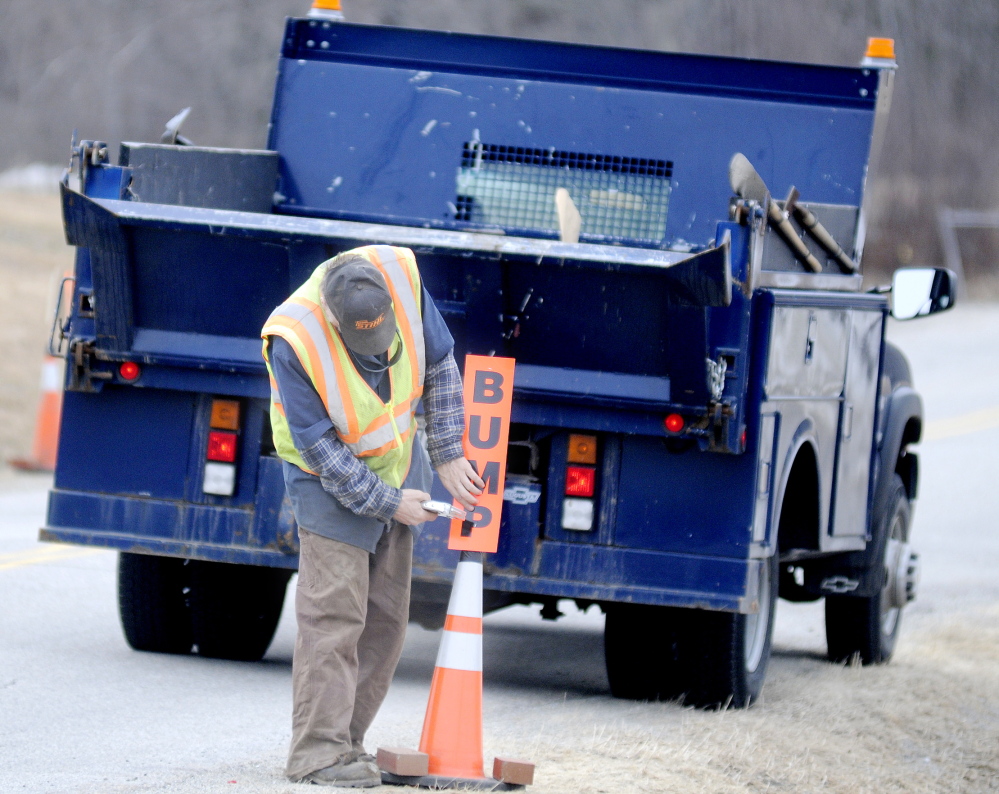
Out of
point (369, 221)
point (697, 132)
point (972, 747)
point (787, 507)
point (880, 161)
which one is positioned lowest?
point (972, 747)

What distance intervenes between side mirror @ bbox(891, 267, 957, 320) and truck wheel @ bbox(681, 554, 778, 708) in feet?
4.80

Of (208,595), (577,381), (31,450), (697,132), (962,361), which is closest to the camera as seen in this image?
(577,381)

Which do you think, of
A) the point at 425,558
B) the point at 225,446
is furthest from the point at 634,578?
the point at 225,446

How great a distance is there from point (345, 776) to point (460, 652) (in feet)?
1.69

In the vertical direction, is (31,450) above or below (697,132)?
below

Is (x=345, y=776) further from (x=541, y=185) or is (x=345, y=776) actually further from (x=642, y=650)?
(x=541, y=185)

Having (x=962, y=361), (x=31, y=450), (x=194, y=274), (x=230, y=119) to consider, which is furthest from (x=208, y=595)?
(x=230, y=119)

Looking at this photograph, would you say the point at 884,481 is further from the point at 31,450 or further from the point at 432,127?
the point at 31,450

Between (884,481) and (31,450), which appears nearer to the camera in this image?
(884,481)

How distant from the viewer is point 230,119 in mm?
38781

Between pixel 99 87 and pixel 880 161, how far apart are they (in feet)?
59.0

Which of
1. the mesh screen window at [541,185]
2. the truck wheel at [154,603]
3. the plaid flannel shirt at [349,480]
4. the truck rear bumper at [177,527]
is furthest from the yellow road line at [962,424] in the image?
the plaid flannel shirt at [349,480]

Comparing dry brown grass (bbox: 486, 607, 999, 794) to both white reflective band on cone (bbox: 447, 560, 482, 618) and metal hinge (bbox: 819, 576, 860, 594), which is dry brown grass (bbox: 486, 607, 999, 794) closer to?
metal hinge (bbox: 819, 576, 860, 594)

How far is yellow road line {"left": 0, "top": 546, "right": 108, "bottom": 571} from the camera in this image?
9656 mm
